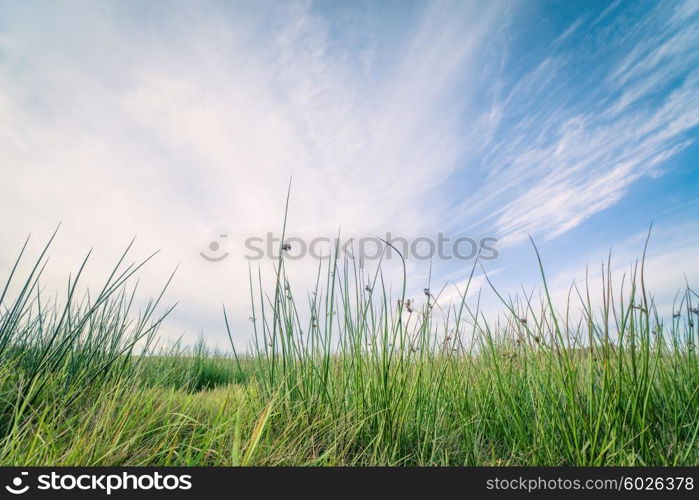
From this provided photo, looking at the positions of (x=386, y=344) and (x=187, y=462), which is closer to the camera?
(x=187, y=462)

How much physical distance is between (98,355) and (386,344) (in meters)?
2.09

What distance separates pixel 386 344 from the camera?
210cm
